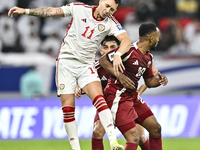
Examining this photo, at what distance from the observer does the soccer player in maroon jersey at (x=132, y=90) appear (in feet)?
20.9

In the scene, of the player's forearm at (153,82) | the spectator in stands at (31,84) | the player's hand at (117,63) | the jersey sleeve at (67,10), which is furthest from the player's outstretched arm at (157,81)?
the spectator in stands at (31,84)

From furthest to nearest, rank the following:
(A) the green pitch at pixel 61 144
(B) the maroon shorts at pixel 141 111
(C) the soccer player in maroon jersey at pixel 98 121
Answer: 1. (A) the green pitch at pixel 61 144
2. (C) the soccer player in maroon jersey at pixel 98 121
3. (B) the maroon shorts at pixel 141 111

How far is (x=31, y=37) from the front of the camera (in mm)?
14570

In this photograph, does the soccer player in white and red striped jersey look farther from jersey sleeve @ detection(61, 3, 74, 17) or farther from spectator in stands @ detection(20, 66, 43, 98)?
spectator in stands @ detection(20, 66, 43, 98)

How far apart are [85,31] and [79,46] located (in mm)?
243

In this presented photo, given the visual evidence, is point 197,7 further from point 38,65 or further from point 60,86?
point 60,86

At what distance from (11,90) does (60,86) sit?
6.96 m

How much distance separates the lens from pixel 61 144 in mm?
10805

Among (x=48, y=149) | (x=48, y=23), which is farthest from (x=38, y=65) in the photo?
(x=48, y=149)

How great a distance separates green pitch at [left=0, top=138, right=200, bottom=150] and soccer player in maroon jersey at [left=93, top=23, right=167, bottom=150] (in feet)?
11.0

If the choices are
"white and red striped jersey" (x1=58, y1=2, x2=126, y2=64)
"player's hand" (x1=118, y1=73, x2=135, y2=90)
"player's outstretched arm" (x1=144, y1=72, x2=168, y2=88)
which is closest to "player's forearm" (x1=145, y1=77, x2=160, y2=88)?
"player's outstretched arm" (x1=144, y1=72, x2=168, y2=88)

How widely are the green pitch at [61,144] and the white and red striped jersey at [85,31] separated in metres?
3.74

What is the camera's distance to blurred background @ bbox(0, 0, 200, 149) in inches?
449

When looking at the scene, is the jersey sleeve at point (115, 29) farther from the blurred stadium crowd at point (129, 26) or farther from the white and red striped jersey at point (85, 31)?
the blurred stadium crowd at point (129, 26)
